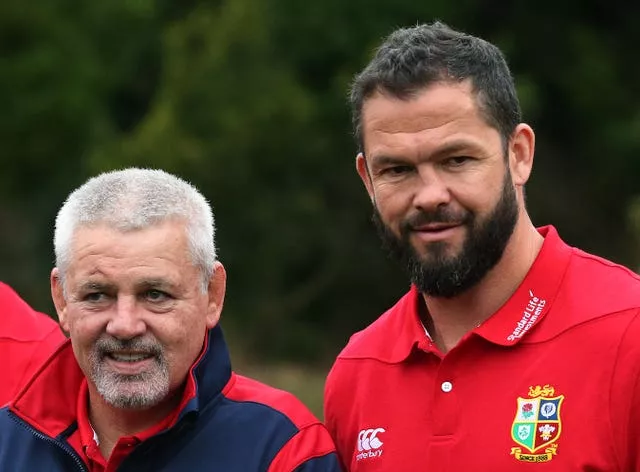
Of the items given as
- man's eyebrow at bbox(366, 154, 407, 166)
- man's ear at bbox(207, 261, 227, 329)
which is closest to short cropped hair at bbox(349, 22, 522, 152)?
man's eyebrow at bbox(366, 154, 407, 166)

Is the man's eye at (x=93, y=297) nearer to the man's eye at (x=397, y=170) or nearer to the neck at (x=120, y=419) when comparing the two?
the neck at (x=120, y=419)

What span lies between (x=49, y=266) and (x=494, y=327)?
15828mm

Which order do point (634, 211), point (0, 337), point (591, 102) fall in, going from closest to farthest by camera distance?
point (0, 337)
point (634, 211)
point (591, 102)

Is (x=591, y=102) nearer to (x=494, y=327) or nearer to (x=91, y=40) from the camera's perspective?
(x=91, y=40)

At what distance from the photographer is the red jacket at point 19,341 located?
4.28m

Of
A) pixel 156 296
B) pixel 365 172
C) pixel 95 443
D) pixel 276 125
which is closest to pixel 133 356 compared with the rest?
pixel 156 296

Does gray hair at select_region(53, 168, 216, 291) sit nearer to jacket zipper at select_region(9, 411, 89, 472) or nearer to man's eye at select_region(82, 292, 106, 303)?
man's eye at select_region(82, 292, 106, 303)

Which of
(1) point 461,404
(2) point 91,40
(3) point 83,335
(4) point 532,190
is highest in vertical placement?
(2) point 91,40

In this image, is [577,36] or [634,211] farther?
[577,36]

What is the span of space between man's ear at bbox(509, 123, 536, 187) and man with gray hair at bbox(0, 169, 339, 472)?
0.80 m

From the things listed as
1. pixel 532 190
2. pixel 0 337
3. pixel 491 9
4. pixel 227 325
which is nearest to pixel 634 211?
pixel 532 190

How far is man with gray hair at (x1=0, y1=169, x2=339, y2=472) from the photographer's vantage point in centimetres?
343

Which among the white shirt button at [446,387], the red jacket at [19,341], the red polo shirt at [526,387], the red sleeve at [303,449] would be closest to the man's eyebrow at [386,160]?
the red polo shirt at [526,387]

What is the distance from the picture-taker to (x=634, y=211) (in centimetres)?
1572
